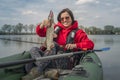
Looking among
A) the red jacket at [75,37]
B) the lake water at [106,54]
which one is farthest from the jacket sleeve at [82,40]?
the lake water at [106,54]

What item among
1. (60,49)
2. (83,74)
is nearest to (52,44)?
(60,49)

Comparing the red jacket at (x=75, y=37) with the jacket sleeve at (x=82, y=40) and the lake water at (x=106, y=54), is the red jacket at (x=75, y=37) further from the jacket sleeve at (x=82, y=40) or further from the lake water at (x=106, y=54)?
the lake water at (x=106, y=54)

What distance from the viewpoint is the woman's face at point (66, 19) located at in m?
5.07

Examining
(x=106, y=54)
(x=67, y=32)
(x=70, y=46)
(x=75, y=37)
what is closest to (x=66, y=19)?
(x=67, y=32)

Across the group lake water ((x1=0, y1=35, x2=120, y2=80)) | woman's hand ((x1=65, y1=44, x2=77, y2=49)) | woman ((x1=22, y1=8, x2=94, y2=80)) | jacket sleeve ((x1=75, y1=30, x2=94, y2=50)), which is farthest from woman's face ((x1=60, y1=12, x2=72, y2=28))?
lake water ((x1=0, y1=35, x2=120, y2=80))

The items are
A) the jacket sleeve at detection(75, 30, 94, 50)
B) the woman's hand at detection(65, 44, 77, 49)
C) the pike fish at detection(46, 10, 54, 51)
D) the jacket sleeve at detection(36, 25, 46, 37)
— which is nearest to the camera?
the pike fish at detection(46, 10, 54, 51)

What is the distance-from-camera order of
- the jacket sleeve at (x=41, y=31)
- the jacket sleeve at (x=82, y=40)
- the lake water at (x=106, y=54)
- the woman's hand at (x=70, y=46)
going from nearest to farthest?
the woman's hand at (x=70, y=46) → the jacket sleeve at (x=41, y=31) → the jacket sleeve at (x=82, y=40) → the lake water at (x=106, y=54)

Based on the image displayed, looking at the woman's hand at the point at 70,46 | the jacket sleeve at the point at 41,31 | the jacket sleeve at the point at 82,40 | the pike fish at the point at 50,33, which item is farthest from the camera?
the jacket sleeve at the point at 82,40

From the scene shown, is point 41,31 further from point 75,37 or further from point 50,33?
point 75,37

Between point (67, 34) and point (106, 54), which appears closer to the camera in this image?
point (67, 34)

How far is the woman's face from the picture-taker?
16.6ft

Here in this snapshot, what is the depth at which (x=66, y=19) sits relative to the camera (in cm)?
511

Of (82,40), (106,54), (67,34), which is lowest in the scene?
(106,54)

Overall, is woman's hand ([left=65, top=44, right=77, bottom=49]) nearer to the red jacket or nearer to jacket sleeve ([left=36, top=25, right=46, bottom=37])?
the red jacket
